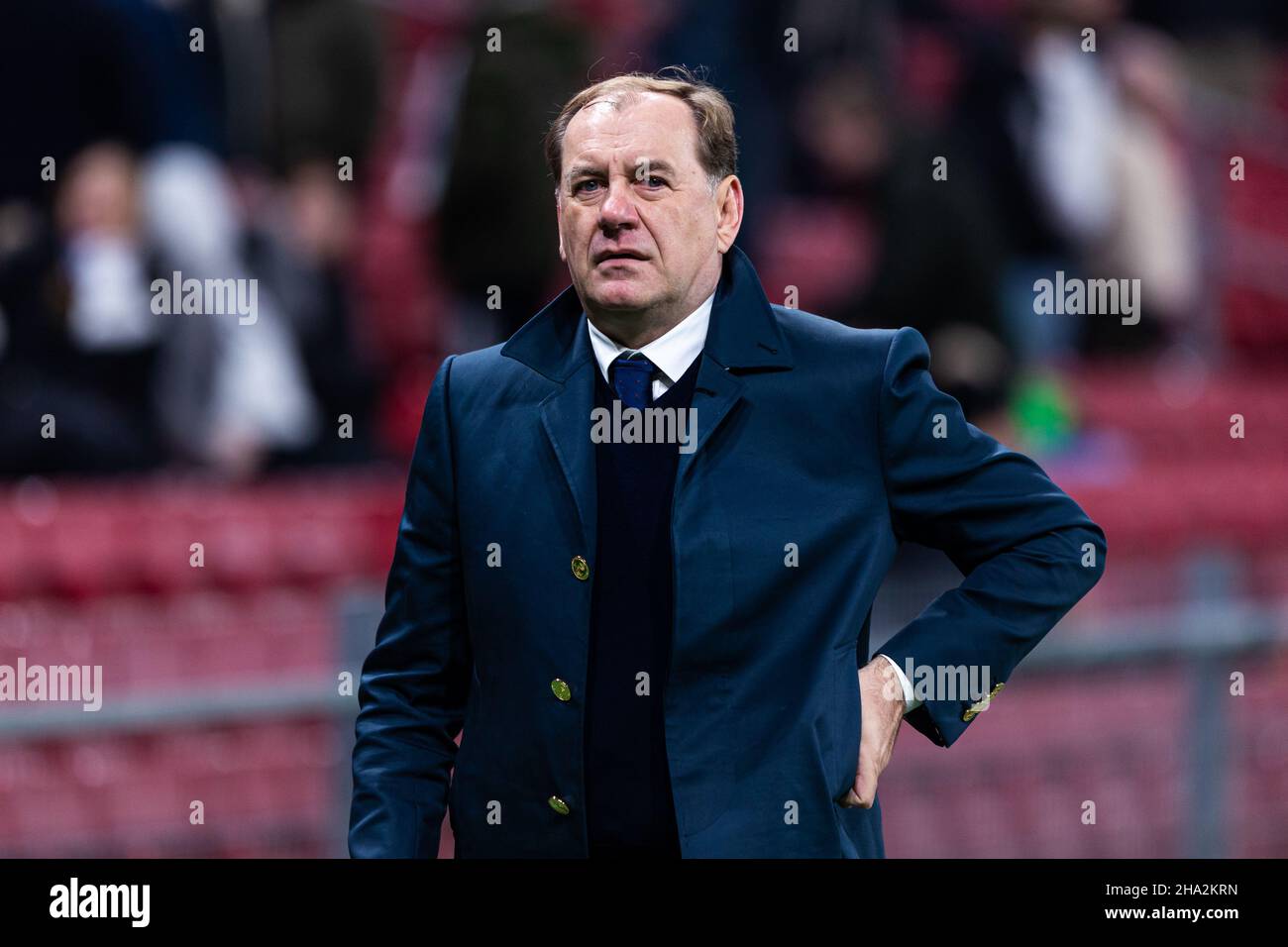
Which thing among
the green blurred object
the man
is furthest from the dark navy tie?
the green blurred object

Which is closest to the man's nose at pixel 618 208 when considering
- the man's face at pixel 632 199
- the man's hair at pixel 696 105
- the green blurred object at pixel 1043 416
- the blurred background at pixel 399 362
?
the man's face at pixel 632 199

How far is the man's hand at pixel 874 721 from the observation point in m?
2.97

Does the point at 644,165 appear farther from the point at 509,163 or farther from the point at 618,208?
the point at 509,163

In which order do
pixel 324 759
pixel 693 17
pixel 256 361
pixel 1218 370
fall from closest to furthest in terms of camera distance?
pixel 324 759 < pixel 256 361 < pixel 693 17 < pixel 1218 370

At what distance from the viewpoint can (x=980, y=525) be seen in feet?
9.85

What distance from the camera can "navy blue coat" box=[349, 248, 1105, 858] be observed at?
2932mm

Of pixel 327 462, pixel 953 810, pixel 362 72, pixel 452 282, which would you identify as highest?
pixel 362 72

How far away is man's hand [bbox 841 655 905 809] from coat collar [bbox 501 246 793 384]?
0.43 meters

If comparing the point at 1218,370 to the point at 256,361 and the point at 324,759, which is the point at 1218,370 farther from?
the point at 324,759

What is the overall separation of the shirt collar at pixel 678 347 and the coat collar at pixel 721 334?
0.07 ft

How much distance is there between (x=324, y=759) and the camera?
5.75 meters

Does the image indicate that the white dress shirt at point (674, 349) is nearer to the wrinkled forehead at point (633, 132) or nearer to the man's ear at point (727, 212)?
the man's ear at point (727, 212)
